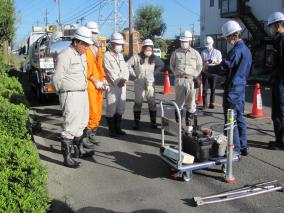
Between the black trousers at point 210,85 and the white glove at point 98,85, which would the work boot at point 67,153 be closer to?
the white glove at point 98,85

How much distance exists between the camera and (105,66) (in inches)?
311

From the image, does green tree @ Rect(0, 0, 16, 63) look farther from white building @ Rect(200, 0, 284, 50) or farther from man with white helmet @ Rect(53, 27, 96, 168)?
white building @ Rect(200, 0, 284, 50)

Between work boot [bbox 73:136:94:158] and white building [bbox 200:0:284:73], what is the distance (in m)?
17.1

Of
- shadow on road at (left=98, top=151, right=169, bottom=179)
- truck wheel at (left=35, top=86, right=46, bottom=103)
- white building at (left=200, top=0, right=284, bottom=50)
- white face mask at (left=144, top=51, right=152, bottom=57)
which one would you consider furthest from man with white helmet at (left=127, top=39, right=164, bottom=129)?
white building at (left=200, top=0, right=284, bottom=50)

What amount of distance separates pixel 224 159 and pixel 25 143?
8.72 ft

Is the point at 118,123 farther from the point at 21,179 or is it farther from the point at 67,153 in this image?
the point at 21,179

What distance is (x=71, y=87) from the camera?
19.7 ft

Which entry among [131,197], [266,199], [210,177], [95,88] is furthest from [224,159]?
[95,88]

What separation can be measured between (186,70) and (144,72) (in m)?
0.99

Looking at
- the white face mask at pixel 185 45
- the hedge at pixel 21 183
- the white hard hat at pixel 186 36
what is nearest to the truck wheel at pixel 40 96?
the white face mask at pixel 185 45

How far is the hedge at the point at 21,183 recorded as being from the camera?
356 cm

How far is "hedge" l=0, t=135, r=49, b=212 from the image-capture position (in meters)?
3.56

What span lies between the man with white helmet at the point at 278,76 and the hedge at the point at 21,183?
4352 millimetres

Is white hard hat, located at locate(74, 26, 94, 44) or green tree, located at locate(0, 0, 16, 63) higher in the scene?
green tree, located at locate(0, 0, 16, 63)
